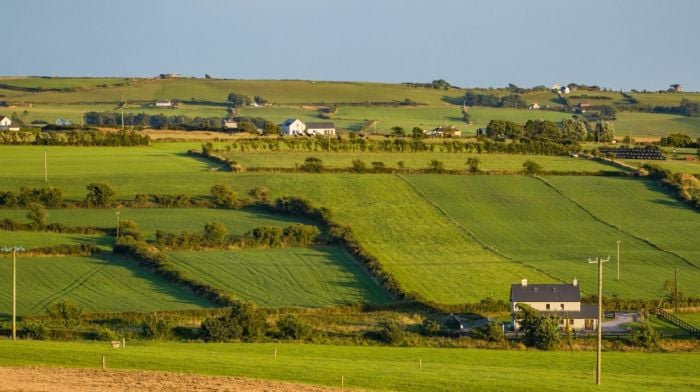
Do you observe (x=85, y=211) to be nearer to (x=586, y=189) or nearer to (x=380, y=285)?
(x=380, y=285)

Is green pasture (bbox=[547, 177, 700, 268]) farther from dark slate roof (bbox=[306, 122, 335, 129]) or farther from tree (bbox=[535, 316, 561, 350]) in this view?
dark slate roof (bbox=[306, 122, 335, 129])

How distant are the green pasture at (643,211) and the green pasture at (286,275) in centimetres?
1603

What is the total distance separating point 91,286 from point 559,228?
3252cm

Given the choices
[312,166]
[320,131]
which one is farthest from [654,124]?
[312,166]

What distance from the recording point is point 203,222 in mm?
82000

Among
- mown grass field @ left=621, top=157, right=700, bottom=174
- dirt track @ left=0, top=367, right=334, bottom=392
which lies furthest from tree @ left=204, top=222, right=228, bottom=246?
mown grass field @ left=621, top=157, right=700, bottom=174

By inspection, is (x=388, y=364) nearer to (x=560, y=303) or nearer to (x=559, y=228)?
(x=560, y=303)

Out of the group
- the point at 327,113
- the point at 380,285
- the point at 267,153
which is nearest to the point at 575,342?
the point at 380,285

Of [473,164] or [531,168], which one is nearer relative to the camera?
[531,168]

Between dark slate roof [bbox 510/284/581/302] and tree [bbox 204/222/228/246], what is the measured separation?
1730 cm

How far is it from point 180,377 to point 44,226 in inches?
1503

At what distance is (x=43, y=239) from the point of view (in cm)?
7544

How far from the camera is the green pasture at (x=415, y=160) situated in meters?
107

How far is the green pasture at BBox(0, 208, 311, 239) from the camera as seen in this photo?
8006 cm
